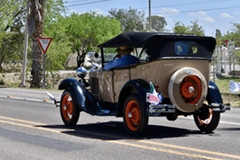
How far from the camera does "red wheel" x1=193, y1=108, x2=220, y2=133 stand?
1011cm

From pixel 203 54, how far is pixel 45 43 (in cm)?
1872

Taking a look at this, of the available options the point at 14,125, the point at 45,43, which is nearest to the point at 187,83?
the point at 14,125

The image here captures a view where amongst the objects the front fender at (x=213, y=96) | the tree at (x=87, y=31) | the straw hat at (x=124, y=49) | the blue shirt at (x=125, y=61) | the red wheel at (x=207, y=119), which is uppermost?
the tree at (x=87, y=31)

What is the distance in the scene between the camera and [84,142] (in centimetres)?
929

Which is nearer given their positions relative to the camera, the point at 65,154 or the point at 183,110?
the point at 65,154

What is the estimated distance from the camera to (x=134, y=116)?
32.1 feet

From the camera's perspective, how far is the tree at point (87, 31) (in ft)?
206

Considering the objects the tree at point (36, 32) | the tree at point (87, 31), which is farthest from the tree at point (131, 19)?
the tree at point (36, 32)

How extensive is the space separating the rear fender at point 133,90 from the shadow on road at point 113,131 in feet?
1.70

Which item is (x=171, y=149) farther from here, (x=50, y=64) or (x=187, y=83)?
(x=50, y=64)

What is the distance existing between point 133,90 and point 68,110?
2.27 meters

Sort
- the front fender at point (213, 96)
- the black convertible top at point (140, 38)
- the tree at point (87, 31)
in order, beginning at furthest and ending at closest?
the tree at point (87, 31), the front fender at point (213, 96), the black convertible top at point (140, 38)

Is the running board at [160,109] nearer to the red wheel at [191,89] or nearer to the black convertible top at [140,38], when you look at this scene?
the red wheel at [191,89]

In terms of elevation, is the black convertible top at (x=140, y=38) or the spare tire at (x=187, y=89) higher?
the black convertible top at (x=140, y=38)
